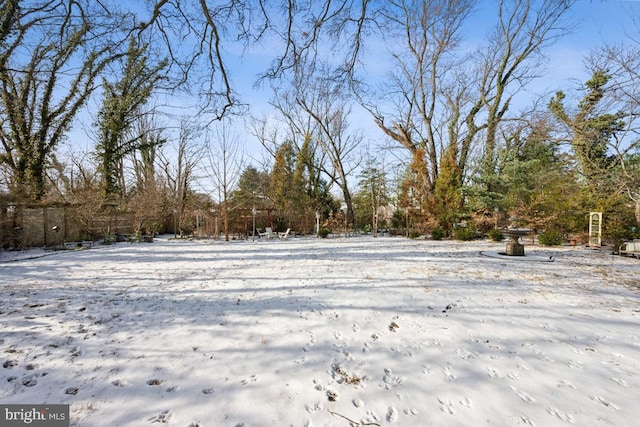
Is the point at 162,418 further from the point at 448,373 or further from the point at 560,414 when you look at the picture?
the point at 560,414

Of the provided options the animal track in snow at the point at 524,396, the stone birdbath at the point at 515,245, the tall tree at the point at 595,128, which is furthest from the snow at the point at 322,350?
the tall tree at the point at 595,128

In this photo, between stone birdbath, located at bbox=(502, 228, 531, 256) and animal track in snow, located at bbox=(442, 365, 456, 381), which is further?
stone birdbath, located at bbox=(502, 228, 531, 256)

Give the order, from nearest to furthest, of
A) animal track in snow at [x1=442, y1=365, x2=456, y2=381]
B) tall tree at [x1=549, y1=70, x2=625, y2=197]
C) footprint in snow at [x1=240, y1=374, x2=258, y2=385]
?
footprint in snow at [x1=240, y1=374, x2=258, y2=385]
animal track in snow at [x1=442, y1=365, x2=456, y2=381]
tall tree at [x1=549, y1=70, x2=625, y2=197]

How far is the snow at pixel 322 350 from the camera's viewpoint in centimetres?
201

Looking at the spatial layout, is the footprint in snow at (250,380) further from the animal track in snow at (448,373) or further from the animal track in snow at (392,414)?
the animal track in snow at (448,373)

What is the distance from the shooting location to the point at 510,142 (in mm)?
15133

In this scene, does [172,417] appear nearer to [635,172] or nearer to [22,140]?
[635,172]

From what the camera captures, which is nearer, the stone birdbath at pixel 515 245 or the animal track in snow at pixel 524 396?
the animal track in snow at pixel 524 396

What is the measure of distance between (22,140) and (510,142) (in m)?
23.6

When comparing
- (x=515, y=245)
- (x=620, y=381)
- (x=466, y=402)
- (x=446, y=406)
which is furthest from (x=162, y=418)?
(x=515, y=245)

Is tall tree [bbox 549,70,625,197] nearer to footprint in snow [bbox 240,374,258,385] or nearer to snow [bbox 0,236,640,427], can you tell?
snow [bbox 0,236,640,427]

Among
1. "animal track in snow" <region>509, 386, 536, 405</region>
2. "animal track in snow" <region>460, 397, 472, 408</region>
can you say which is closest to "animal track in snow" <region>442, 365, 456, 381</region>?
"animal track in snow" <region>460, 397, 472, 408</region>

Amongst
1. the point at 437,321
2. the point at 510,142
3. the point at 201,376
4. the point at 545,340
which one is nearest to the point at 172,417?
the point at 201,376

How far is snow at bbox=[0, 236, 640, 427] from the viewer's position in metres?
2.01
